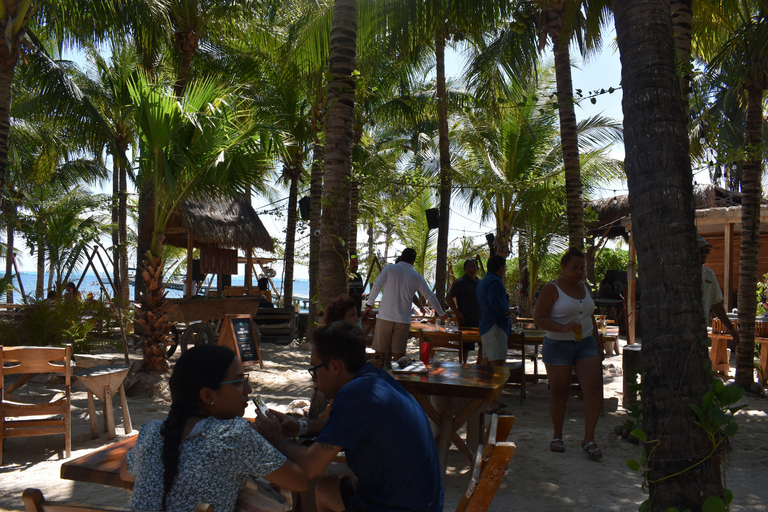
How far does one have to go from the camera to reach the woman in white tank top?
15.3 feet

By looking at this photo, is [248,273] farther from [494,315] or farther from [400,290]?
[494,315]

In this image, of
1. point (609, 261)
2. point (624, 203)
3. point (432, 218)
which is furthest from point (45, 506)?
point (609, 261)

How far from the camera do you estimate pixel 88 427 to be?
5.95 m

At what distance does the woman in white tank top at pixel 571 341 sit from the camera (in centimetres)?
467

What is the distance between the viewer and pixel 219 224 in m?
13.2

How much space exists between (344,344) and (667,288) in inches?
54.4

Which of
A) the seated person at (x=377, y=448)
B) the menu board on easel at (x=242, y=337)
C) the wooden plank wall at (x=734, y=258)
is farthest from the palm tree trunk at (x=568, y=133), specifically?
the wooden plank wall at (x=734, y=258)

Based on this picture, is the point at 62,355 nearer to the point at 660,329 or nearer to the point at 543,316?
the point at 543,316

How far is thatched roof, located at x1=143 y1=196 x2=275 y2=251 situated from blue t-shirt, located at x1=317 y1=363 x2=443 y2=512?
9685mm

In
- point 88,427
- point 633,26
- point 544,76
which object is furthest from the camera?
point 544,76

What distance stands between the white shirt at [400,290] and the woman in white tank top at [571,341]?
87.7 inches

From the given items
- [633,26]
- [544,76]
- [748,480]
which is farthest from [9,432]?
[544,76]

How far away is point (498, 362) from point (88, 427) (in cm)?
427

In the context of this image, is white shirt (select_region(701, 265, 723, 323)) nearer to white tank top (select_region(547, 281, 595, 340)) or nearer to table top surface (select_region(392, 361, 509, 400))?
white tank top (select_region(547, 281, 595, 340))
